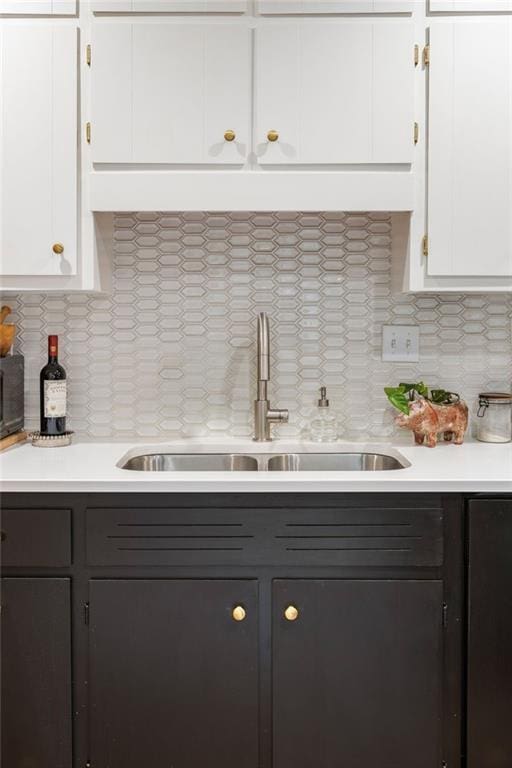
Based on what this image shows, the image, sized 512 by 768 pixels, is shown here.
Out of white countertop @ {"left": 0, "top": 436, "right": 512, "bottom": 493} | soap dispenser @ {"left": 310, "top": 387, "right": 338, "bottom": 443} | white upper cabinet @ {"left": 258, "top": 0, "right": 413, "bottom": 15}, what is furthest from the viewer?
soap dispenser @ {"left": 310, "top": 387, "right": 338, "bottom": 443}

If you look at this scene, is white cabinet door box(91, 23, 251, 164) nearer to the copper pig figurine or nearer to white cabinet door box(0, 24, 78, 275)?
white cabinet door box(0, 24, 78, 275)

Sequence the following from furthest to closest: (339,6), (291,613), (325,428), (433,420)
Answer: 1. (325,428)
2. (433,420)
3. (339,6)
4. (291,613)

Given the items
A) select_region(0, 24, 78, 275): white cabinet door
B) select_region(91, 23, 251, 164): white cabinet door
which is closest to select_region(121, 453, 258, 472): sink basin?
select_region(0, 24, 78, 275): white cabinet door

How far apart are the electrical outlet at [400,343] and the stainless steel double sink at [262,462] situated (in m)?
0.35

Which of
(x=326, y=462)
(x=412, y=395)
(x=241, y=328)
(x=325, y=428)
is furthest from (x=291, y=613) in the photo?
(x=241, y=328)

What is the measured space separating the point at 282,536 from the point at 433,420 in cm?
70

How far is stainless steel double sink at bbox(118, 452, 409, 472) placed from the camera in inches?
80.7

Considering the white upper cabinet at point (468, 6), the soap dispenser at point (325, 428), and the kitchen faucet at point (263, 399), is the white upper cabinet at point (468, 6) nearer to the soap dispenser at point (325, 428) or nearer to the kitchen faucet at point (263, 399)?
the kitchen faucet at point (263, 399)

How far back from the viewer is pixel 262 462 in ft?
6.74

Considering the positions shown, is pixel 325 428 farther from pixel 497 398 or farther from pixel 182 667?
pixel 182 667

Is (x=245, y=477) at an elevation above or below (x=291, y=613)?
above

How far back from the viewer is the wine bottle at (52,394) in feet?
6.61

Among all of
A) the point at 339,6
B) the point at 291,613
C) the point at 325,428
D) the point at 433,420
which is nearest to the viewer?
the point at 291,613

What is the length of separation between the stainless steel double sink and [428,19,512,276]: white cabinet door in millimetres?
640
